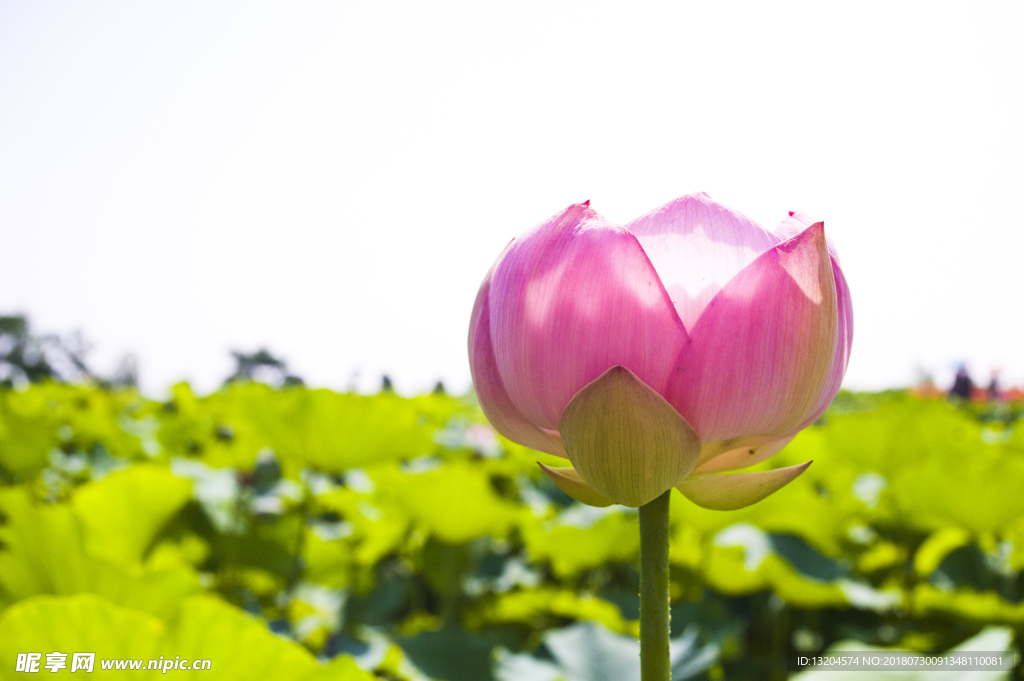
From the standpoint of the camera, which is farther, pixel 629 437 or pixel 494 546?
pixel 494 546

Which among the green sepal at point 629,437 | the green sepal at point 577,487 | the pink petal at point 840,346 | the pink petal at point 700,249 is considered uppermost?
the pink petal at point 700,249

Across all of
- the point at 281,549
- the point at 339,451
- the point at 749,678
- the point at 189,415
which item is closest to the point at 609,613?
the point at 749,678

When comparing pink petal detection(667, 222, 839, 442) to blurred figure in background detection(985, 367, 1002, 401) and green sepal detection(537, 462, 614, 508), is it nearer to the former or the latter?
green sepal detection(537, 462, 614, 508)

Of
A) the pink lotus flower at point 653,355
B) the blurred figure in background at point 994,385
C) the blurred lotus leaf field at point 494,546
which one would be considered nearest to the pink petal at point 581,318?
the pink lotus flower at point 653,355

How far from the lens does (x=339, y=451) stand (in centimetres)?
124

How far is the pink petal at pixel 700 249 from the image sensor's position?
29cm

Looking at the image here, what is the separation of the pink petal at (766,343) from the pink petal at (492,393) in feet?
0.21

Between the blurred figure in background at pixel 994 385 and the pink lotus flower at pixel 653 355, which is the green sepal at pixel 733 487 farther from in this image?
the blurred figure in background at pixel 994 385

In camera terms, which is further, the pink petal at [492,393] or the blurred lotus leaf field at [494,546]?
the blurred lotus leaf field at [494,546]

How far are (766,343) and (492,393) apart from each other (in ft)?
0.36

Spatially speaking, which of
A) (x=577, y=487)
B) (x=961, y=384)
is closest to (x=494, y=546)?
(x=577, y=487)

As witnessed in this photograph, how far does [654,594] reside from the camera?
0.78 feet

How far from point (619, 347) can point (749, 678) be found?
1.08 m

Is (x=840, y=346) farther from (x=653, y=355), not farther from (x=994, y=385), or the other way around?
(x=994, y=385)
